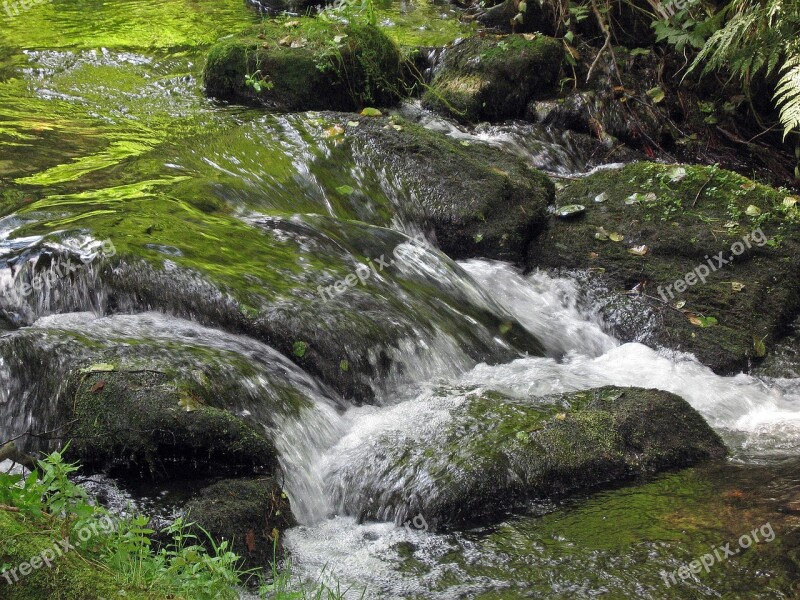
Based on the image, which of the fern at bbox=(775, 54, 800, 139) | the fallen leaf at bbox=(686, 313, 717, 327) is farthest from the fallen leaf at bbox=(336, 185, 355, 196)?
the fern at bbox=(775, 54, 800, 139)

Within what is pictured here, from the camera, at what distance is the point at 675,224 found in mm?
6645

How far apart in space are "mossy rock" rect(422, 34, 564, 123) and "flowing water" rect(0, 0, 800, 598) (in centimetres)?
180

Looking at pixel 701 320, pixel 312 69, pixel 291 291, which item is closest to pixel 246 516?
pixel 291 291

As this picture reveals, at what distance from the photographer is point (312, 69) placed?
8641 millimetres

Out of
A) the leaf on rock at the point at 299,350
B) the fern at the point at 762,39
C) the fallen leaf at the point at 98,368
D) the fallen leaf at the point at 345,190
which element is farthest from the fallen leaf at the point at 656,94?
the fallen leaf at the point at 98,368

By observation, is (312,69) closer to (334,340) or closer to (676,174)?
(676,174)

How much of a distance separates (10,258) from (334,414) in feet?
6.98

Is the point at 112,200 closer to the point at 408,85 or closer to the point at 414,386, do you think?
the point at 414,386

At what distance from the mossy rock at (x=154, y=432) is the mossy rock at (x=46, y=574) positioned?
1.26 metres

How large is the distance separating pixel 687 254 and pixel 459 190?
190 cm

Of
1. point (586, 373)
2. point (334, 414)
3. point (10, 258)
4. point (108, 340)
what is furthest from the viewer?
point (586, 373)

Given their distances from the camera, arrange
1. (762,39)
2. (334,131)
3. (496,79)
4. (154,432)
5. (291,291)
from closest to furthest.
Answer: (154,432)
(291,291)
(334,131)
(762,39)
(496,79)

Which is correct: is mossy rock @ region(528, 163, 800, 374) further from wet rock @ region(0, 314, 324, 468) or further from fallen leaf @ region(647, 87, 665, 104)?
wet rock @ region(0, 314, 324, 468)

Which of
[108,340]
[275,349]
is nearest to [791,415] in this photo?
[275,349]
